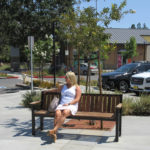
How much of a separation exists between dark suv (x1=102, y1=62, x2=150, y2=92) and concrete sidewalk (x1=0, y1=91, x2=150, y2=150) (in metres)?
7.77

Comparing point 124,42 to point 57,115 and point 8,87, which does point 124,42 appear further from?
point 57,115

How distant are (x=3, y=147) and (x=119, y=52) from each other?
42.3 meters

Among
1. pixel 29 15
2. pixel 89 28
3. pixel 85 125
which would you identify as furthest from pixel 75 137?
pixel 29 15

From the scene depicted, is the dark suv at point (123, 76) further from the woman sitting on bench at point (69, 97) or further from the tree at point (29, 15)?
the tree at point (29, 15)

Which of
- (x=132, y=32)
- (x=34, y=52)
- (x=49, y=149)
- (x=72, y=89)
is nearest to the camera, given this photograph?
(x=49, y=149)

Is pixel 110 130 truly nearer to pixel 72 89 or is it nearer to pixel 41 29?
pixel 72 89

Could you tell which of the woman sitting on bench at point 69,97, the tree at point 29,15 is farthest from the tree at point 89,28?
the tree at point 29,15

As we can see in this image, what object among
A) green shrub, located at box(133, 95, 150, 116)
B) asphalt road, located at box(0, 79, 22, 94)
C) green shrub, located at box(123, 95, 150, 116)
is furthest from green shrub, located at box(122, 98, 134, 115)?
asphalt road, located at box(0, 79, 22, 94)

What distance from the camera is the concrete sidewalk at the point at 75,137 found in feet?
18.1

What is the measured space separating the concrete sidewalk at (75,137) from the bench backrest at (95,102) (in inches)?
21.3

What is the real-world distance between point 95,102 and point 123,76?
9.40m

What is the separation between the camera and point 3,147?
5527 millimetres

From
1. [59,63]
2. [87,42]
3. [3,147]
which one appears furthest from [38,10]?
[3,147]

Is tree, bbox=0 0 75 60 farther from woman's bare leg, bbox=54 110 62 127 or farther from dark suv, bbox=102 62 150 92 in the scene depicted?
woman's bare leg, bbox=54 110 62 127
